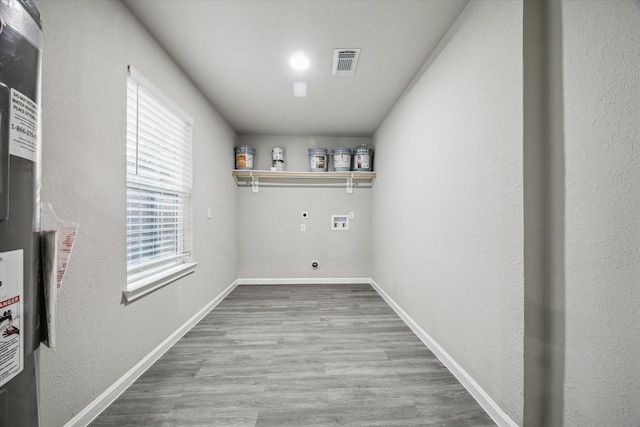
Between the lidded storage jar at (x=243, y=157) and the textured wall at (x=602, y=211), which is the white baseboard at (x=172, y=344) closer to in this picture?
the textured wall at (x=602, y=211)

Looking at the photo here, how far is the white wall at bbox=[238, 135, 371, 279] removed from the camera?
12.8 feet

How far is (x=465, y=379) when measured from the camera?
5.03 feet

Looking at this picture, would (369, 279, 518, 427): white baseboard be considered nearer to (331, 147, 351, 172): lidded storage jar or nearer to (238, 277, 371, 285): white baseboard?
(238, 277, 371, 285): white baseboard

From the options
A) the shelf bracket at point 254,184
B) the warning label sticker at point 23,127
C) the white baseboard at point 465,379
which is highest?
the shelf bracket at point 254,184

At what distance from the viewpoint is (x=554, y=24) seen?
1.07 meters

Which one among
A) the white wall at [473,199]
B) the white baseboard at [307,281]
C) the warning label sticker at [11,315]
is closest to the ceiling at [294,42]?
the white wall at [473,199]

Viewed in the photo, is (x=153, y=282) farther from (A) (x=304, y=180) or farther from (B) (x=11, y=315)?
(A) (x=304, y=180)

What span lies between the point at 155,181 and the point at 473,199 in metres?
2.22

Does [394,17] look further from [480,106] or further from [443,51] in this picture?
[480,106]

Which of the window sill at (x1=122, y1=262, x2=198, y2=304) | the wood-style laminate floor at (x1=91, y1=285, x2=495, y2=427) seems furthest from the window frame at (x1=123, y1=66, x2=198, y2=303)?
the wood-style laminate floor at (x1=91, y1=285, x2=495, y2=427)

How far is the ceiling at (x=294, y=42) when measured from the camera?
1525mm

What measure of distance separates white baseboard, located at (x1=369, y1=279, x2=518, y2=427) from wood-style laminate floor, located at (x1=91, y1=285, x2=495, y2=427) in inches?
1.5

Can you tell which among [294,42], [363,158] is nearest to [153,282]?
[294,42]

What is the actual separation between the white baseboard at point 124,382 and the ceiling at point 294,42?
88.8 inches
